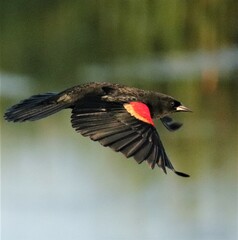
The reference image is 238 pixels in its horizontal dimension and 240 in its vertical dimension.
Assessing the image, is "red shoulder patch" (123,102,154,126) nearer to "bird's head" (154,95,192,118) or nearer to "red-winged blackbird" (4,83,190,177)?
"red-winged blackbird" (4,83,190,177)

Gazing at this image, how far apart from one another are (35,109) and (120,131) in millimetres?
362

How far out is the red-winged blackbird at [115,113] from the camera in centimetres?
183

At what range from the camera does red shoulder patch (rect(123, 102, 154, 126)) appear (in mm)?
1980

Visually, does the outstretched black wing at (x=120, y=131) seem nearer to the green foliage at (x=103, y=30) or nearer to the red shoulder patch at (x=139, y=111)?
the red shoulder patch at (x=139, y=111)

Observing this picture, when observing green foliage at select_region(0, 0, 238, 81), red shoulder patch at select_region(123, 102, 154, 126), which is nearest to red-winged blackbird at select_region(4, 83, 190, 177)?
red shoulder patch at select_region(123, 102, 154, 126)

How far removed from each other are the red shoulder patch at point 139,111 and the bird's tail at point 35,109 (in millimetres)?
167

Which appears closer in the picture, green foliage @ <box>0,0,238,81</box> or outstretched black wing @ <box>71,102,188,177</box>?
outstretched black wing @ <box>71,102,188,177</box>

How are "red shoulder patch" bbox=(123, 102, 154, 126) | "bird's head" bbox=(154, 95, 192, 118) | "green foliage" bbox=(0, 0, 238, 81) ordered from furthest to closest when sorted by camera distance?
"green foliage" bbox=(0, 0, 238, 81) → "bird's head" bbox=(154, 95, 192, 118) → "red shoulder patch" bbox=(123, 102, 154, 126)

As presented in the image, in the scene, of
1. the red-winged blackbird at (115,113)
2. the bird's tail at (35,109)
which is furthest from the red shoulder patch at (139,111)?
the bird's tail at (35,109)

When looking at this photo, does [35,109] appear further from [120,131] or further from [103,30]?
[103,30]

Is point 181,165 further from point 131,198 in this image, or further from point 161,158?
point 161,158

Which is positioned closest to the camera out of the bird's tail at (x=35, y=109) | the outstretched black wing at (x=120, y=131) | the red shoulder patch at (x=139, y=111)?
the outstretched black wing at (x=120, y=131)

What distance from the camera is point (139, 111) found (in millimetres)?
2002

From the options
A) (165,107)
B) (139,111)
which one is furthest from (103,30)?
(139,111)
